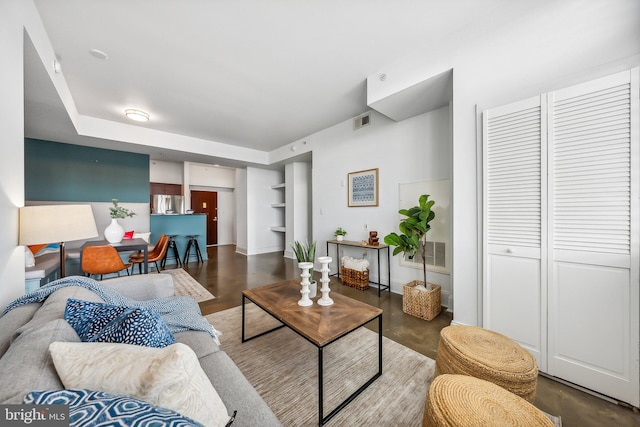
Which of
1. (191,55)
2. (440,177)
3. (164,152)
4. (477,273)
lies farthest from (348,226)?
(164,152)

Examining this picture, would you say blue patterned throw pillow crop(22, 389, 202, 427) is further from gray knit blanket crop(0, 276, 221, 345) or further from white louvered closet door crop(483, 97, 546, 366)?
white louvered closet door crop(483, 97, 546, 366)

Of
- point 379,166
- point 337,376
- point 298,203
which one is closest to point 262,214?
point 298,203

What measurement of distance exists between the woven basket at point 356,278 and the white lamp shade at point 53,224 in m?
3.01

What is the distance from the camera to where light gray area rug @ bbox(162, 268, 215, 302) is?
10.6 ft

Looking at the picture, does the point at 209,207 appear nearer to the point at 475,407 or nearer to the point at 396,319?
the point at 396,319

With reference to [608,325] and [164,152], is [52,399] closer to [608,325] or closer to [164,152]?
[608,325]

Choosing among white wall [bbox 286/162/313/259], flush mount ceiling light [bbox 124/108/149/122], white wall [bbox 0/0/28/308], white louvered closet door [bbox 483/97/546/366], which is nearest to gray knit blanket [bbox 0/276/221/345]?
white wall [bbox 0/0/28/308]

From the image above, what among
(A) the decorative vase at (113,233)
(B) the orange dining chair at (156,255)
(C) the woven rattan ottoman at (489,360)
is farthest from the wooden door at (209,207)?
(C) the woven rattan ottoman at (489,360)

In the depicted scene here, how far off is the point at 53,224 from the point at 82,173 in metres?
4.09

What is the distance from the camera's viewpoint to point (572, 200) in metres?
1.61

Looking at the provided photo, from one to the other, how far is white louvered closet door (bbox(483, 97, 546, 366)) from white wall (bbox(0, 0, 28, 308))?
3.26 meters

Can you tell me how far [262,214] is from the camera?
657cm

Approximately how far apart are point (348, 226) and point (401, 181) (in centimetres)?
124

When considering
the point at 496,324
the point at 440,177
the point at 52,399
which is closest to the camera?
the point at 52,399
